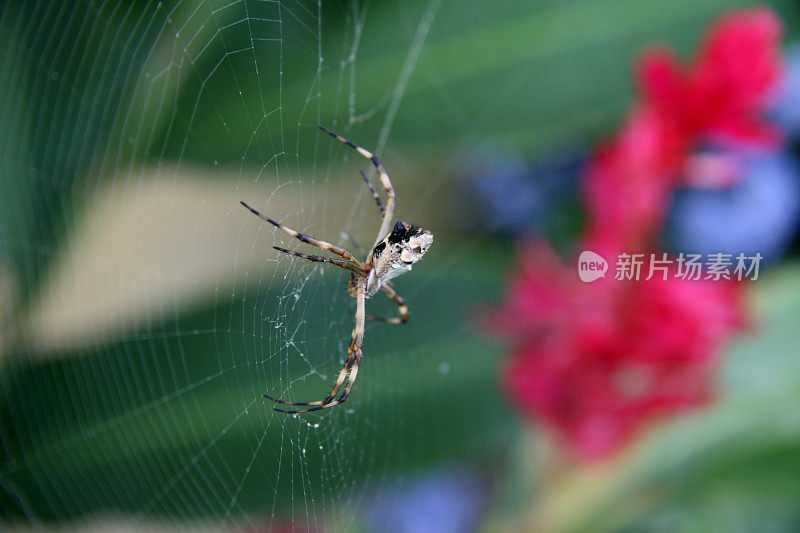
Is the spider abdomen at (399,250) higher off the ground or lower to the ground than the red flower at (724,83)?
lower

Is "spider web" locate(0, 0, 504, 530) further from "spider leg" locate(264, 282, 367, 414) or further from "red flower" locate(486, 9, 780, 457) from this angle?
"red flower" locate(486, 9, 780, 457)

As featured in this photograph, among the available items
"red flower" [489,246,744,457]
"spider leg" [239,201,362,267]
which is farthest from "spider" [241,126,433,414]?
"red flower" [489,246,744,457]

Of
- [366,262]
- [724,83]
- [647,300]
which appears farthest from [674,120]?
[366,262]

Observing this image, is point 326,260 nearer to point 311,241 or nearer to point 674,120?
point 311,241

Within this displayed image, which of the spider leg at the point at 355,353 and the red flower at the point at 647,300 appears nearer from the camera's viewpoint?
the spider leg at the point at 355,353

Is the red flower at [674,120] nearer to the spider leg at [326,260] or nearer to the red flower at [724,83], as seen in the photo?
the red flower at [724,83]

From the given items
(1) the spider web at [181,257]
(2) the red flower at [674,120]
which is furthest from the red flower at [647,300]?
(1) the spider web at [181,257]

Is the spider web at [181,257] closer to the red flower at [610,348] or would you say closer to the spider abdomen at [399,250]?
the spider abdomen at [399,250]

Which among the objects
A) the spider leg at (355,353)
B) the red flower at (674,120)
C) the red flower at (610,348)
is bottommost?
the spider leg at (355,353)

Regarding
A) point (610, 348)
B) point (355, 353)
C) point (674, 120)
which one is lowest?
point (355, 353)

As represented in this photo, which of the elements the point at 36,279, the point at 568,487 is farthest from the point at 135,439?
the point at 568,487
